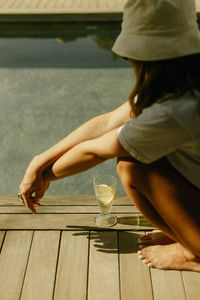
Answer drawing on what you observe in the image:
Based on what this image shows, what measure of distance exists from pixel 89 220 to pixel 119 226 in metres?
0.15

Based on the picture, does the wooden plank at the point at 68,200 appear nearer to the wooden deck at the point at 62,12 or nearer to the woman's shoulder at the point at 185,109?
the woman's shoulder at the point at 185,109

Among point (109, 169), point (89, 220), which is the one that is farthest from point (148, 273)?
point (109, 169)

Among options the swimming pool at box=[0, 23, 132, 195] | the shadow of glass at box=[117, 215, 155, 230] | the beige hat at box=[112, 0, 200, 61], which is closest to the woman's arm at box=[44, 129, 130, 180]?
the beige hat at box=[112, 0, 200, 61]

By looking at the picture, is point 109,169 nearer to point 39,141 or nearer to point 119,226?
point 39,141

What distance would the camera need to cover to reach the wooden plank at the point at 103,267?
1329 millimetres

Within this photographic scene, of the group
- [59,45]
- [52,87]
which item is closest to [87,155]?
[52,87]

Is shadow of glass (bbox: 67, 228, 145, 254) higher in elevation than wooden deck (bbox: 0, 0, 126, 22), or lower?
lower

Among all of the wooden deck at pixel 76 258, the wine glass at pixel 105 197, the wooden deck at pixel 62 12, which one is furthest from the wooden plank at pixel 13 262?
the wooden deck at pixel 62 12

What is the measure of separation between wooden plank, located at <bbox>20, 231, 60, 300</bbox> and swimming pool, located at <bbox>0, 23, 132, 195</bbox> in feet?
2.75

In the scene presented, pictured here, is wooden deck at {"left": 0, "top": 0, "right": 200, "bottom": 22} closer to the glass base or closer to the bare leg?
the glass base

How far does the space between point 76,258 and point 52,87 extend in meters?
2.41

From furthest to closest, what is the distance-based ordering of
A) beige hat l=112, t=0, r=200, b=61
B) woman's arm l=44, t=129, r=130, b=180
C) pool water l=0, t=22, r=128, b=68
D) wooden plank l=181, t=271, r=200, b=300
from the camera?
1. pool water l=0, t=22, r=128, b=68
2. wooden plank l=181, t=271, r=200, b=300
3. woman's arm l=44, t=129, r=130, b=180
4. beige hat l=112, t=0, r=200, b=61

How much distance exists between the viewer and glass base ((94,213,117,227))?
5.27 feet

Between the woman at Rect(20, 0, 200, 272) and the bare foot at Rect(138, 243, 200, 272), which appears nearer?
the woman at Rect(20, 0, 200, 272)
